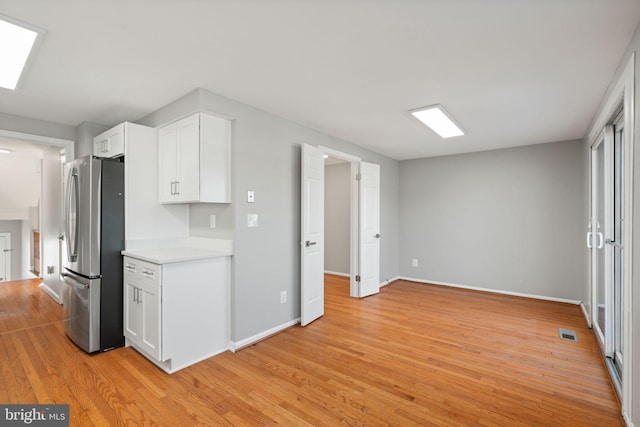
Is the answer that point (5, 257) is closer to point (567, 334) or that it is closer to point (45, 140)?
point (45, 140)

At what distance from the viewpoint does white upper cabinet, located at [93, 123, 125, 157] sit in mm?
2948

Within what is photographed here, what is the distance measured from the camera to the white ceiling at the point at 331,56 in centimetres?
159

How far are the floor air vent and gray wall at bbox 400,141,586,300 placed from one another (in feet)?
4.38

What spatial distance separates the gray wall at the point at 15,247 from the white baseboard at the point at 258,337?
6858 mm

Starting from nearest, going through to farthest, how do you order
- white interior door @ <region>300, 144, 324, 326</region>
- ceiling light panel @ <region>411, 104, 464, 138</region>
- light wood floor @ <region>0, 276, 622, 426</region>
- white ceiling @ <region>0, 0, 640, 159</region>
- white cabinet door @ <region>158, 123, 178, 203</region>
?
white ceiling @ <region>0, 0, 640, 159</region> → light wood floor @ <region>0, 276, 622, 426</region> → white cabinet door @ <region>158, 123, 178, 203</region> → ceiling light panel @ <region>411, 104, 464, 138</region> → white interior door @ <region>300, 144, 324, 326</region>

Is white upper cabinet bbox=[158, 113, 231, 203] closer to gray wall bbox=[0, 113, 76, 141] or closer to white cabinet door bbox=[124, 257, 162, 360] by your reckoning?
white cabinet door bbox=[124, 257, 162, 360]

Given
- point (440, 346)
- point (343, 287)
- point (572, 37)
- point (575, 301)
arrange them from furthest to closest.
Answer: point (343, 287) < point (575, 301) < point (440, 346) < point (572, 37)

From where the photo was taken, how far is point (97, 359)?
2.60 m

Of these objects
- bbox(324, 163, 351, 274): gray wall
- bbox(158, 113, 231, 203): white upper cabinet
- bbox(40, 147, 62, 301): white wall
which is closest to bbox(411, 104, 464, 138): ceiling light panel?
bbox(158, 113, 231, 203): white upper cabinet

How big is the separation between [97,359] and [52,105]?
8.31ft

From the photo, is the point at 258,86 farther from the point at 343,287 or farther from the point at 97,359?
the point at 343,287

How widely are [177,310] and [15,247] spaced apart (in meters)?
6.94

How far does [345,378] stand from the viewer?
7.68ft

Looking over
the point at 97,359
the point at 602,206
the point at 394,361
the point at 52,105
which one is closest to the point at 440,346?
the point at 394,361
